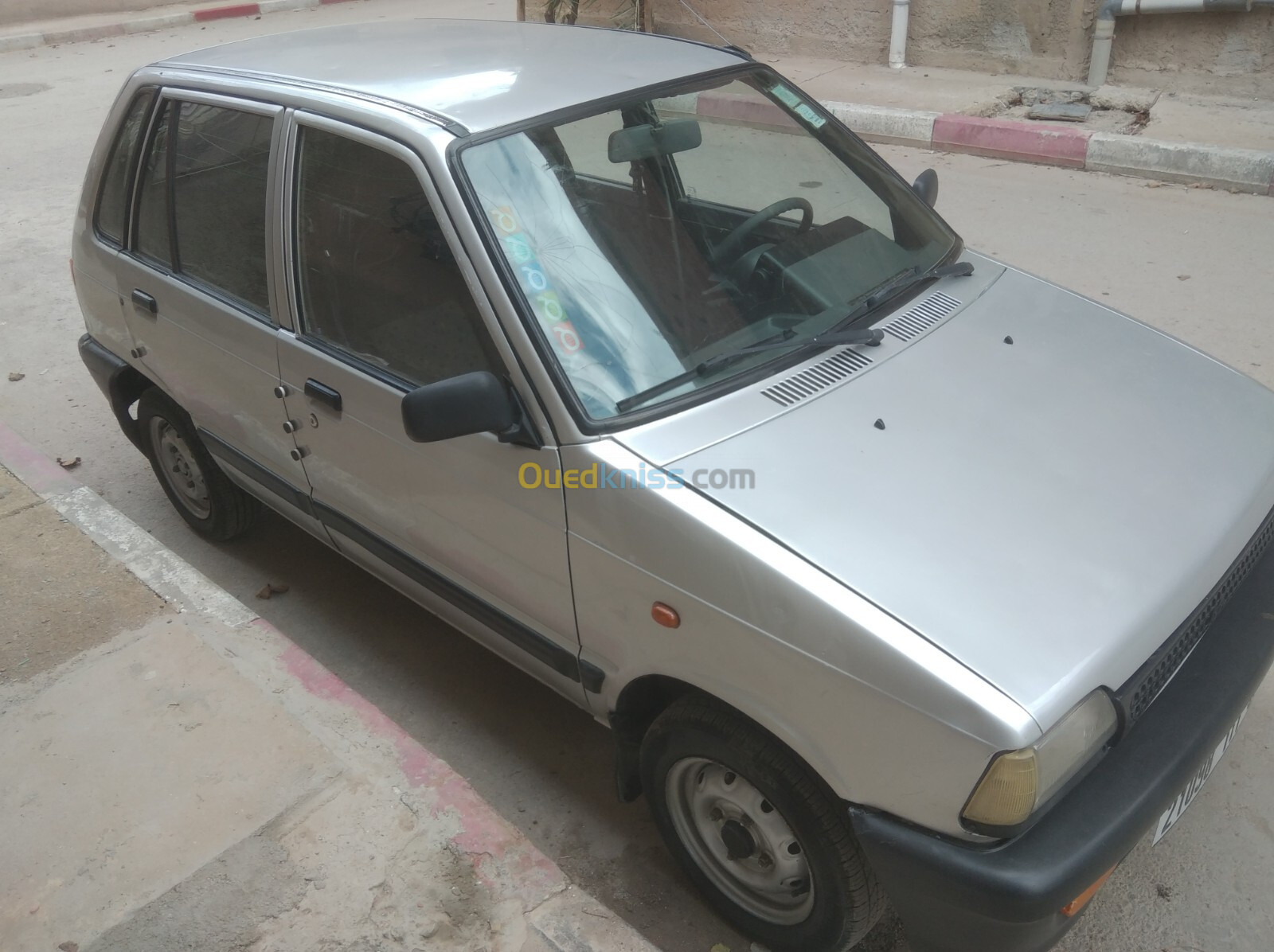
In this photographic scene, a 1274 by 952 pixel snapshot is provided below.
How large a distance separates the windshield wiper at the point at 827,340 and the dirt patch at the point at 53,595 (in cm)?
212

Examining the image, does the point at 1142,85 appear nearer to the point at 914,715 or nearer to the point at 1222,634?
the point at 1222,634

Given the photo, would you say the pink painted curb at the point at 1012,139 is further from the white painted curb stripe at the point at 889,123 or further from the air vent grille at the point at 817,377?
the air vent grille at the point at 817,377

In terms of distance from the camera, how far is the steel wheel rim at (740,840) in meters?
2.30

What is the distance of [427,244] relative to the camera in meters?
2.63

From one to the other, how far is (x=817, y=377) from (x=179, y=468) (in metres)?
2.79

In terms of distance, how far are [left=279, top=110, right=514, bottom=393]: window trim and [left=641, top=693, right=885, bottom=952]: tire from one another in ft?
3.00

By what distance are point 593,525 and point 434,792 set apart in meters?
0.92

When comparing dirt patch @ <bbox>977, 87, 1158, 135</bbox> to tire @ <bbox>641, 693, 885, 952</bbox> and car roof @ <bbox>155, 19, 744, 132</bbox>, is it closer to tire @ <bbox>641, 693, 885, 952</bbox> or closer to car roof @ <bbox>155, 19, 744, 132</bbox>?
car roof @ <bbox>155, 19, 744, 132</bbox>

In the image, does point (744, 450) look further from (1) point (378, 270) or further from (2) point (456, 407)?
(1) point (378, 270)

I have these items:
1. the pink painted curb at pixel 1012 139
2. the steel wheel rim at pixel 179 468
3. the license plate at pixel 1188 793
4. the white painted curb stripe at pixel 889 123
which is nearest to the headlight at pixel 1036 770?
the license plate at pixel 1188 793

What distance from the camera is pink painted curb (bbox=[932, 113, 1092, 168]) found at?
7.51m

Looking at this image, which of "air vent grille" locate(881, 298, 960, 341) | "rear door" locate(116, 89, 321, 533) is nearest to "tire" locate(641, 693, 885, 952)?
"air vent grille" locate(881, 298, 960, 341)

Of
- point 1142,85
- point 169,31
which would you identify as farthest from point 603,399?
point 169,31

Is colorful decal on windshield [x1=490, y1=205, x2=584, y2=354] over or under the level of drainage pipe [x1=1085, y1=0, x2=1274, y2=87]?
over
